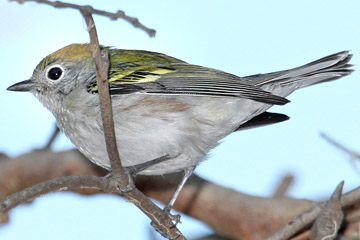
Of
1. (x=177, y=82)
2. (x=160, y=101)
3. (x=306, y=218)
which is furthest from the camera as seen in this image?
(x=177, y=82)

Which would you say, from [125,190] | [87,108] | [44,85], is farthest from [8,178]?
[125,190]

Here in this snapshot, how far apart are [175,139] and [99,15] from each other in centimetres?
176

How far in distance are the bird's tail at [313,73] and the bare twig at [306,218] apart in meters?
1.39

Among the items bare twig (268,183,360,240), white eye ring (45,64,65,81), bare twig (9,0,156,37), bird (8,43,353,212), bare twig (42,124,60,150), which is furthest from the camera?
bare twig (42,124,60,150)

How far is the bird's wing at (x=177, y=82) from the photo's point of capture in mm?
4812

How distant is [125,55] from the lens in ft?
18.3

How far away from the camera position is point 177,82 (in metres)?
5.01

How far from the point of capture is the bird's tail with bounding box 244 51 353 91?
5180 mm

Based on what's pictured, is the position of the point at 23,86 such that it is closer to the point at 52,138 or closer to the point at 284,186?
the point at 52,138

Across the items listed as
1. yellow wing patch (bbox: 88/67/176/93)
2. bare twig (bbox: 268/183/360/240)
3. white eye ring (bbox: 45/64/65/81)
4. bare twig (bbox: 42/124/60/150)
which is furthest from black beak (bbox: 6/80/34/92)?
bare twig (bbox: 268/183/360/240)

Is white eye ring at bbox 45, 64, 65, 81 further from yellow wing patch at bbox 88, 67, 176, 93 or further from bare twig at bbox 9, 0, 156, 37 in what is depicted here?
bare twig at bbox 9, 0, 156, 37

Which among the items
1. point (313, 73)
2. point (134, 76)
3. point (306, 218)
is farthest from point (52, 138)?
point (306, 218)

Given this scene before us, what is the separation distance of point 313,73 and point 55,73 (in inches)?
87.6

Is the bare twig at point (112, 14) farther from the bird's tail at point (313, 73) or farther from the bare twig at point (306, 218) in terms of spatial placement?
the bird's tail at point (313, 73)
